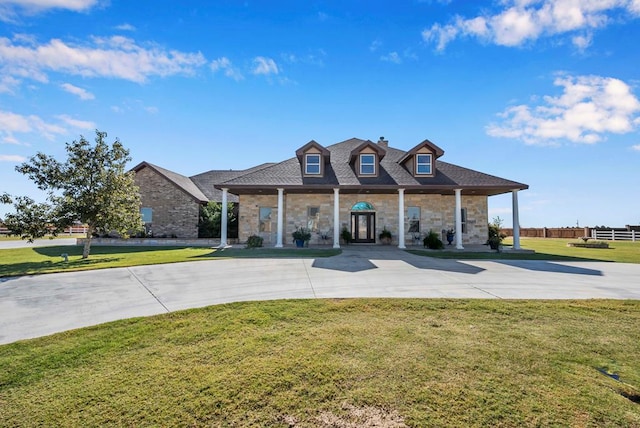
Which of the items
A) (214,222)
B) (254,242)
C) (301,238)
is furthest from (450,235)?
(214,222)

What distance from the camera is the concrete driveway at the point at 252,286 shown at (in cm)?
588

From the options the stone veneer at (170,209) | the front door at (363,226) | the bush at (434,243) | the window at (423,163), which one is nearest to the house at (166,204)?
the stone veneer at (170,209)

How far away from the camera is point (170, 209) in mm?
23016

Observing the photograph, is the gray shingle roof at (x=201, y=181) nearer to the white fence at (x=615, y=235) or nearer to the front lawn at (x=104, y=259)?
the front lawn at (x=104, y=259)

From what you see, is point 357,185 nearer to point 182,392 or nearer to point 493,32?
point 493,32

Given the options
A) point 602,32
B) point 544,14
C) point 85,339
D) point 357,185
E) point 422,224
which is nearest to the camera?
point 85,339

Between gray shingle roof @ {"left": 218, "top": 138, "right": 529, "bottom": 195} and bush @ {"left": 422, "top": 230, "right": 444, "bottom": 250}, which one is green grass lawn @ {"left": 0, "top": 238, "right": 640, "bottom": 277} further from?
gray shingle roof @ {"left": 218, "top": 138, "right": 529, "bottom": 195}

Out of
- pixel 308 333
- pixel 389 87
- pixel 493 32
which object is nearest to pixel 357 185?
pixel 389 87

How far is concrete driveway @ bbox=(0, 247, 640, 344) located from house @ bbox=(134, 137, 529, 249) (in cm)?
766

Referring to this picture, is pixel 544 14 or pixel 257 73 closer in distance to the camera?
pixel 544 14

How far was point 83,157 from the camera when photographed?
13984mm

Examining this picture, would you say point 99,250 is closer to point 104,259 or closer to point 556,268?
point 104,259

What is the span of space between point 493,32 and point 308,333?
43.5 feet

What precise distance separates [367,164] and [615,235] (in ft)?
93.4
